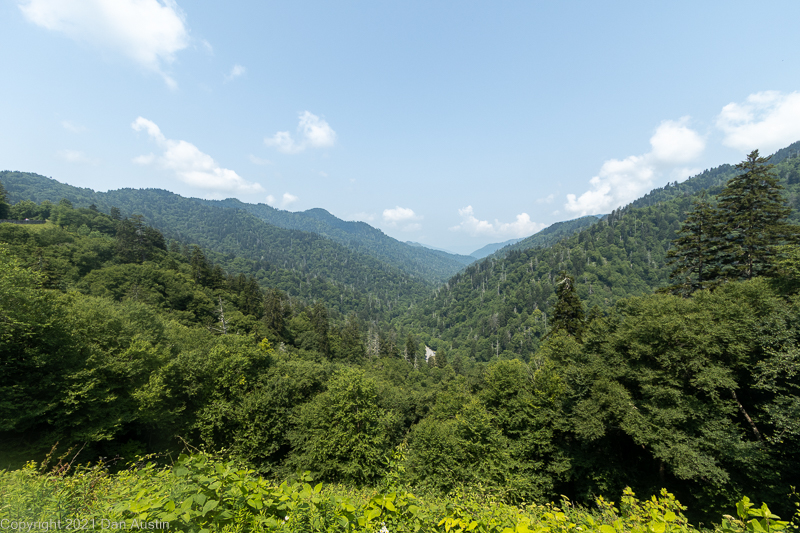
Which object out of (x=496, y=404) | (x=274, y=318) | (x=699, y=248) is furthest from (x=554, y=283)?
(x=496, y=404)

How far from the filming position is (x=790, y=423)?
1120 centimetres

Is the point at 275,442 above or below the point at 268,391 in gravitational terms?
below

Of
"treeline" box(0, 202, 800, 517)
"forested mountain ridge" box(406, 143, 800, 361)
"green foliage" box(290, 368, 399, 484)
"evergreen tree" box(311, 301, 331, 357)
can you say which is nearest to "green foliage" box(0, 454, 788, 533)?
"treeline" box(0, 202, 800, 517)

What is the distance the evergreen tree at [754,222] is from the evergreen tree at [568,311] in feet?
34.8

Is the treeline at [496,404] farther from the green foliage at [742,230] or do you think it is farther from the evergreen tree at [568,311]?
the green foliage at [742,230]

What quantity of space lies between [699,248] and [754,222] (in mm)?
3597

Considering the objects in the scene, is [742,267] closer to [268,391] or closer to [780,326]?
[780,326]

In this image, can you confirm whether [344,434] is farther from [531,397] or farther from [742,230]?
[742,230]

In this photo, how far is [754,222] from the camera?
71.8 ft

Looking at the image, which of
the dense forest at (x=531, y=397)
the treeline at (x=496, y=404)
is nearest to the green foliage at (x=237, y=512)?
the dense forest at (x=531, y=397)

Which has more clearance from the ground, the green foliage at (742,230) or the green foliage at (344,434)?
the green foliage at (742,230)

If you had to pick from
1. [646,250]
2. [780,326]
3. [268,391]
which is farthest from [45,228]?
[646,250]

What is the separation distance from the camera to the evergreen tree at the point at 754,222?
21125 mm

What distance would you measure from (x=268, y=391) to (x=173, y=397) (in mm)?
6293
